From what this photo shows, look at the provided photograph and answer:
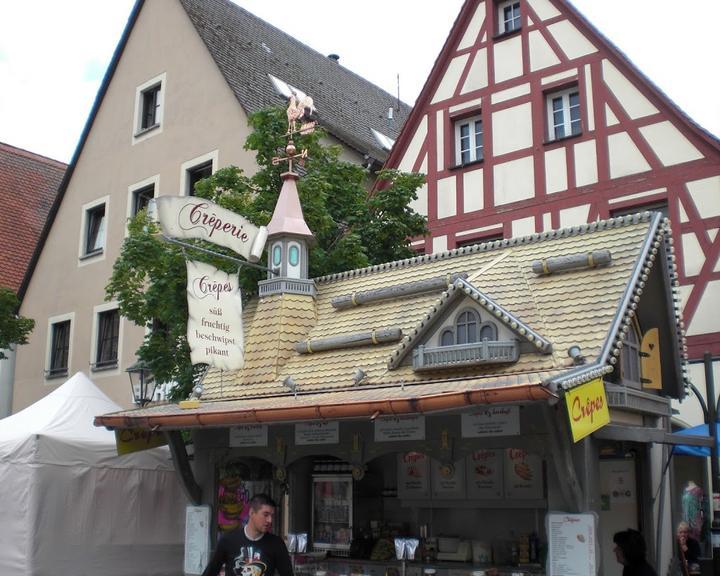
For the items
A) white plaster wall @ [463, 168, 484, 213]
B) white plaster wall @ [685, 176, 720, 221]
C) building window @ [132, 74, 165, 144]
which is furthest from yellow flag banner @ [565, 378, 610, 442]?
building window @ [132, 74, 165, 144]

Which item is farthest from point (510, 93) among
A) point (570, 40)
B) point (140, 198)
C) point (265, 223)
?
point (140, 198)

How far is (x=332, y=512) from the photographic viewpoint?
1201 centimetres

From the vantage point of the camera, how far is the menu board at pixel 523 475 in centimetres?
1046

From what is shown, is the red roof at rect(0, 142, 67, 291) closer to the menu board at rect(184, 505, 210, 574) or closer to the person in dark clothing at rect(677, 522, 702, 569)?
the menu board at rect(184, 505, 210, 574)

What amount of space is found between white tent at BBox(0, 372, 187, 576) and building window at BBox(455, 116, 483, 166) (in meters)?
8.54

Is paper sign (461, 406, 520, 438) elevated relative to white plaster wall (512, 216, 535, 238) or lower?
lower

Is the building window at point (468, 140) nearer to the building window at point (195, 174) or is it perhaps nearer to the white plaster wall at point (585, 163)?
the white plaster wall at point (585, 163)

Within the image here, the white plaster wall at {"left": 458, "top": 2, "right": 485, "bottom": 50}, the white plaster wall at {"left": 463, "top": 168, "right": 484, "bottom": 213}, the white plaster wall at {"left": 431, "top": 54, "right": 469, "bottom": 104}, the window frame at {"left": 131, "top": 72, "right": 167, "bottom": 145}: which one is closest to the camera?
the white plaster wall at {"left": 463, "top": 168, "right": 484, "bottom": 213}

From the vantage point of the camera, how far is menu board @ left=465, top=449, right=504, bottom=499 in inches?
422

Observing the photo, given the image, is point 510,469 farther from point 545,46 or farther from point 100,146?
point 100,146

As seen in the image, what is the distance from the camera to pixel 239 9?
88.4ft

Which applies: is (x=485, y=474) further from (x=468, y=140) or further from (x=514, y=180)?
(x=468, y=140)

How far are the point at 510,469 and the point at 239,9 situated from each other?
788 inches

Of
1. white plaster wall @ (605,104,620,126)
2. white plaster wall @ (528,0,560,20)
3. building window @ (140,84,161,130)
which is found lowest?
white plaster wall @ (605,104,620,126)
